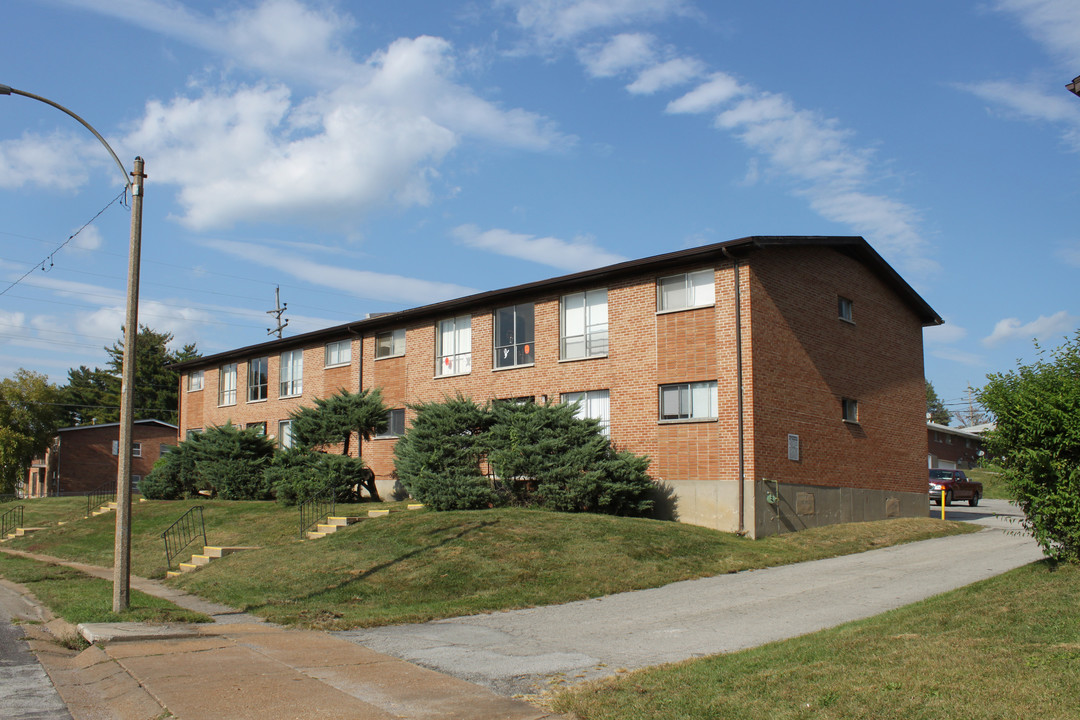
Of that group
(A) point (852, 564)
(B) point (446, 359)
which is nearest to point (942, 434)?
(B) point (446, 359)

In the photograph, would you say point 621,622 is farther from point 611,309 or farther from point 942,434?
point 942,434

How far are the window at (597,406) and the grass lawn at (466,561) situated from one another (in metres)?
4.40

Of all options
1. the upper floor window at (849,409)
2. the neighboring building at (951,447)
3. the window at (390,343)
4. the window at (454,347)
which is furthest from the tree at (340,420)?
the neighboring building at (951,447)

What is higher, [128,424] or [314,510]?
[128,424]

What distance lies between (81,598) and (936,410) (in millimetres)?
136428

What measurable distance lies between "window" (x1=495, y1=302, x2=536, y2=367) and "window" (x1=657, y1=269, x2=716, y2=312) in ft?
15.3

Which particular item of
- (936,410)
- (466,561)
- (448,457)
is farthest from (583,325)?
(936,410)

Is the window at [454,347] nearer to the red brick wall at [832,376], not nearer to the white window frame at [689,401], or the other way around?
the white window frame at [689,401]

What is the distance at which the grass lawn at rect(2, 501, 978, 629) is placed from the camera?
13.5m

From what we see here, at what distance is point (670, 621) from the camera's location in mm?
11758

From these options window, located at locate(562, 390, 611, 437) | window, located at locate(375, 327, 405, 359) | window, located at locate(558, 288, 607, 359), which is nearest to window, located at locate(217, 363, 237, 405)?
window, located at locate(375, 327, 405, 359)

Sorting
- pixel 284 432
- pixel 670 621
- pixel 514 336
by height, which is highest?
pixel 514 336

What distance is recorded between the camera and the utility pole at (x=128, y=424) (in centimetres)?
1223

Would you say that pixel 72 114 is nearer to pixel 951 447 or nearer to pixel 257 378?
pixel 257 378
